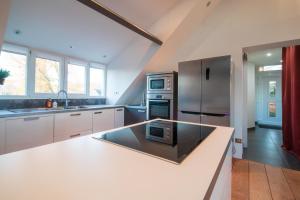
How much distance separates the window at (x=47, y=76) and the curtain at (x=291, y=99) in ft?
15.4

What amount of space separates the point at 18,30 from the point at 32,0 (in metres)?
0.60

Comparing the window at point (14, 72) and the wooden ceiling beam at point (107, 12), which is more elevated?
the wooden ceiling beam at point (107, 12)

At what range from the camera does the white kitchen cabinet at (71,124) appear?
2.44 metres

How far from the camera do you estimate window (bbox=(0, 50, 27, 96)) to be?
2.42 meters

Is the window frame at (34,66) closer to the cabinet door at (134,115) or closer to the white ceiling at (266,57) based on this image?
the cabinet door at (134,115)

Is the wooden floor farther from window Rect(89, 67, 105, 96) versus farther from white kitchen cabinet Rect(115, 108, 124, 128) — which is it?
window Rect(89, 67, 105, 96)

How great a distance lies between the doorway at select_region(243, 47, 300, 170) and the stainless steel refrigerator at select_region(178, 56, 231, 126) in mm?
1658

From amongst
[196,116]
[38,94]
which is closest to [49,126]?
[38,94]

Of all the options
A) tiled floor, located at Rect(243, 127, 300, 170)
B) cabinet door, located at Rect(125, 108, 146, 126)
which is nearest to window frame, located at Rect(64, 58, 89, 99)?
cabinet door, located at Rect(125, 108, 146, 126)

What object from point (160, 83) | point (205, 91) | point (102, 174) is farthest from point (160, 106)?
point (102, 174)

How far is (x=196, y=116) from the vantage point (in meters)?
2.69

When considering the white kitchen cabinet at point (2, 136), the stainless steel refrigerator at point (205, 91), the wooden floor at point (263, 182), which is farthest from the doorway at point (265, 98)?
the white kitchen cabinet at point (2, 136)

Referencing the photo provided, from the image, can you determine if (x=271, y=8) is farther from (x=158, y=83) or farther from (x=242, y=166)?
(x=242, y=166)

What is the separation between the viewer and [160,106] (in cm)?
330
